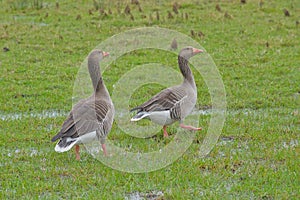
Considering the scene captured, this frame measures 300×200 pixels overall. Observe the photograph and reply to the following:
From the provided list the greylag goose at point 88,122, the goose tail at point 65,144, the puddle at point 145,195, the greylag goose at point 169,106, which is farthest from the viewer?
the greylag goose at point 169,106

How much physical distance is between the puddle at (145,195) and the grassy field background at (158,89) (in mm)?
12

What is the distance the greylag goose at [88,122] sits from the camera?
730 centimetres

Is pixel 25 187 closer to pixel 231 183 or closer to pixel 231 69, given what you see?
pixel 231 183

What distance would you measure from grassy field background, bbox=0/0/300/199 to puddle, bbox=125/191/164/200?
0.04 feet

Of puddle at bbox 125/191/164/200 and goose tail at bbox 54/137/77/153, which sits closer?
puddle at bbox 125/191/164/200

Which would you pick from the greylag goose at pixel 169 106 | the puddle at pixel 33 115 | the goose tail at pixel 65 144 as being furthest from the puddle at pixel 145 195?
the puddle at pixel 33 115

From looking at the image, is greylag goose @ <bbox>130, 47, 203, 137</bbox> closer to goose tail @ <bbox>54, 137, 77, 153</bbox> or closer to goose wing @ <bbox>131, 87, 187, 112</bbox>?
goose wing @ <bbox>131, 87, 187, 112</bbox>

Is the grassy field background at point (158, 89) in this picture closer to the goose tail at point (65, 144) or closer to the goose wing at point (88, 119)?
the goose tail at point (65, 144)

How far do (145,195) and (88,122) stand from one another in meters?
1.40

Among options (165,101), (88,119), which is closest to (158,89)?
(165,101)

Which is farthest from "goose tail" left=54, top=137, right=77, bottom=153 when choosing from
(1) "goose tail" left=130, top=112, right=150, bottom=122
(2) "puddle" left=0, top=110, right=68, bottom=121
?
(2) "puddle" left=0, top=110, right=68, bottom=121

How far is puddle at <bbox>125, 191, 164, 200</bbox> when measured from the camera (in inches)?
263

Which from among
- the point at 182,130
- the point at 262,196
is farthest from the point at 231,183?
the point at 182,130

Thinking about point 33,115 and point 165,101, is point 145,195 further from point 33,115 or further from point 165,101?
point 33,115
